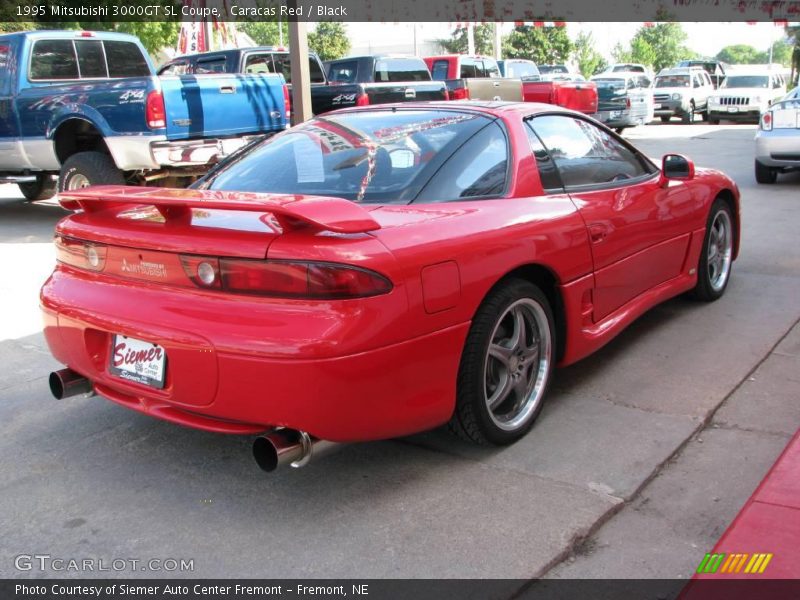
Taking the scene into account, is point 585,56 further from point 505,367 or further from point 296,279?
point 296,279

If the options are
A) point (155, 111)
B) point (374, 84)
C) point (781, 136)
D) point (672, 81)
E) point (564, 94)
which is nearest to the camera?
point (155, 111)

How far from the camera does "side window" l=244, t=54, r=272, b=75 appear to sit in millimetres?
12633

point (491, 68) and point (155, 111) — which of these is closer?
point (155, 111)

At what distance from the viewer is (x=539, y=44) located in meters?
60.8

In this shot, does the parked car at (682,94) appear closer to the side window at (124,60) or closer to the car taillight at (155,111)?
the side window at (124,60)

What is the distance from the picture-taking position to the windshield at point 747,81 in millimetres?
26891

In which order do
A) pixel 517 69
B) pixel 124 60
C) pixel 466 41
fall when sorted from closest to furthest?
1. pixel 124 60
2. pixel 517 69
3. pixel 466 41

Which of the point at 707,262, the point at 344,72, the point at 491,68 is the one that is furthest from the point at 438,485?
the point at 491,68

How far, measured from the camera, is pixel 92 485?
339 cm

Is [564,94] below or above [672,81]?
below

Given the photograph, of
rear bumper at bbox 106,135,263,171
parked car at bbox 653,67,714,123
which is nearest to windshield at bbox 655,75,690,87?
parked car at bbox 653,67,714,123

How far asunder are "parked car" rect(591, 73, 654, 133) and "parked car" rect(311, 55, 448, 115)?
7.31m

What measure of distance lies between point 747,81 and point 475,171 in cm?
2649

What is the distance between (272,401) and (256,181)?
4.66ft
